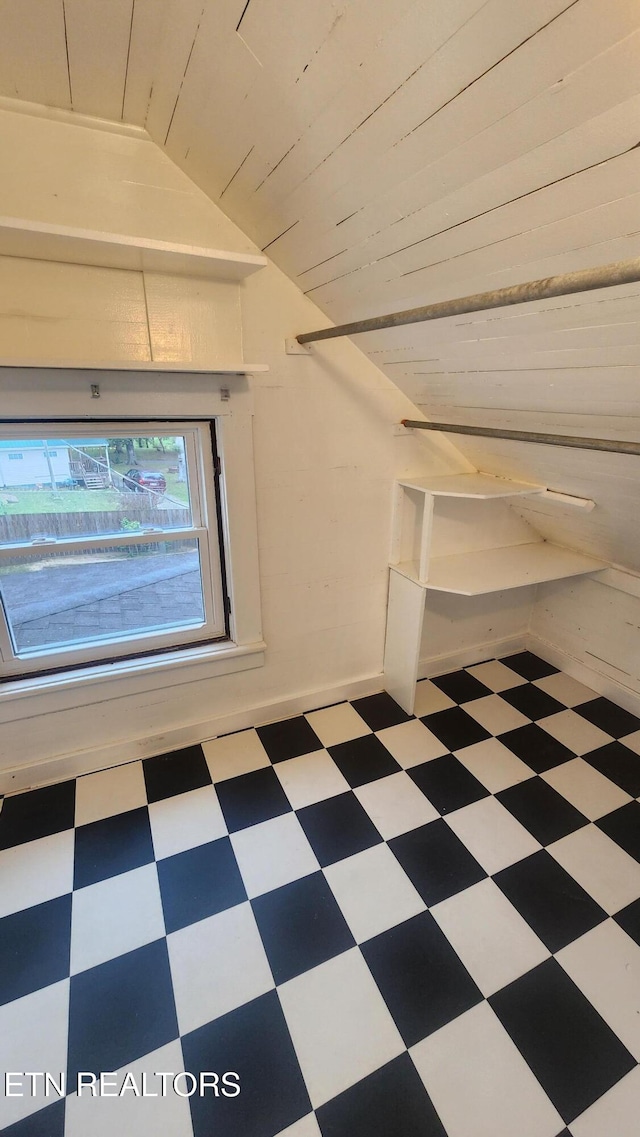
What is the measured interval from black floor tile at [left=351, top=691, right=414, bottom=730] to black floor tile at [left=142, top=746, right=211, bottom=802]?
72cm

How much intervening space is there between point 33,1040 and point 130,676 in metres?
0.91

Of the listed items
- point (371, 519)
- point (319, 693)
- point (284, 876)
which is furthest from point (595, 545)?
point (284, 876)

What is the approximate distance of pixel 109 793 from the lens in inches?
63.2

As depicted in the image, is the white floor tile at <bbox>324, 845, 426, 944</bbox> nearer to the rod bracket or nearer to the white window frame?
the white window frame

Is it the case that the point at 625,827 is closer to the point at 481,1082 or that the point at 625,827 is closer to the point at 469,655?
the point at 481,1082

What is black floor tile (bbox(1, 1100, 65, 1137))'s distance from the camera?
87 centimetres

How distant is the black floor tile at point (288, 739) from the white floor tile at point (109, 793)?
0.49 metres

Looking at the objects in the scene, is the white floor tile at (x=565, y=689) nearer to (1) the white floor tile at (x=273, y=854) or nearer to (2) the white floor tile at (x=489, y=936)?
(2) the white floor tile at (x=489, y=936)

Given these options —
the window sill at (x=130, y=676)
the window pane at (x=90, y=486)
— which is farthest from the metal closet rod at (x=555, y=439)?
the window sill at (x=130, y=676)

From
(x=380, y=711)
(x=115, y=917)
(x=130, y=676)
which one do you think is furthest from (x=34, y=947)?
(x=380, y=711)

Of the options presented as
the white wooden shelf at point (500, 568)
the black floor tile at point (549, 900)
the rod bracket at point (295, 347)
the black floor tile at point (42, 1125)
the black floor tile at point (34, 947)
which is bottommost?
the black floor tile at point (549, 900)

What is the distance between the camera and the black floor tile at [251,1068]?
0.89 meters

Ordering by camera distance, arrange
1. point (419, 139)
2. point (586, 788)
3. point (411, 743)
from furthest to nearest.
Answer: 1. point (411, 743)
2. point (586, 788)
3. point (419, 139)

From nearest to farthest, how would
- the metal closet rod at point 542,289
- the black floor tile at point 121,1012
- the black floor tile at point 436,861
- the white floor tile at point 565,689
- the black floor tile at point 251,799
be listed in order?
the metal closet rod at point 542,289 < the black floor tile at point 121,1012 < the black floor tile at point 436,861 < the black floor tile at point 251,799 < the white floor tile at point 565,689
